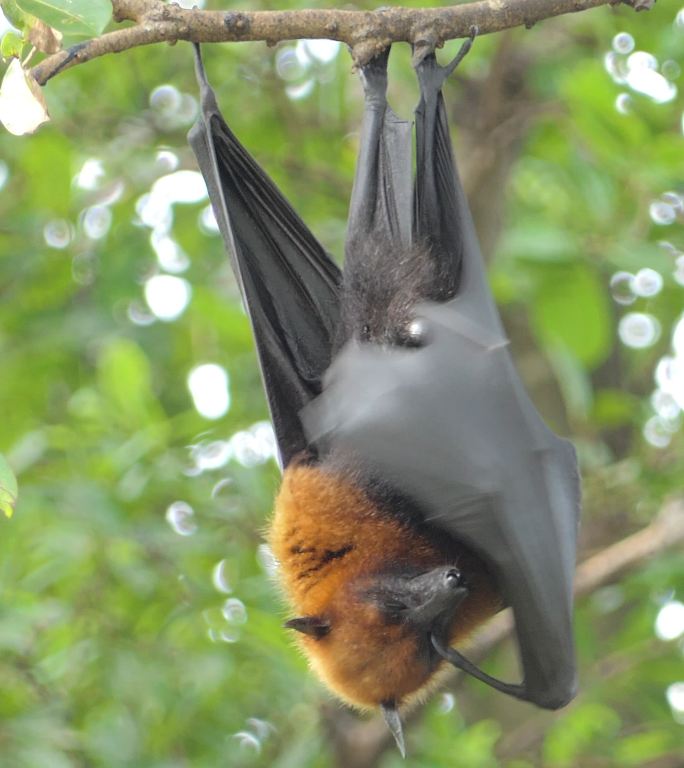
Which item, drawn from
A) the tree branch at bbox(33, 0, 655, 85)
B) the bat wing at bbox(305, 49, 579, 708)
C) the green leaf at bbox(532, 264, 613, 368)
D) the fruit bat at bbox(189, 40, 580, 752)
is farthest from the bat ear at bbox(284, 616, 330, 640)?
the green leaf at bbox(532, 264, 613, 368)

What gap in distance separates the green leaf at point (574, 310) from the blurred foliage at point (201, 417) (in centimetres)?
1

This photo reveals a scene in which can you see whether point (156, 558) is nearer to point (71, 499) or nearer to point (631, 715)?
point (71, 499)

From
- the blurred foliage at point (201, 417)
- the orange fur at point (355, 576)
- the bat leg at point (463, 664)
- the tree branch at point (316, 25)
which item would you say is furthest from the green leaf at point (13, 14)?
the blurred foliage at point (201, 417)

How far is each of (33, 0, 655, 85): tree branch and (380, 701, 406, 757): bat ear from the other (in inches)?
78.2

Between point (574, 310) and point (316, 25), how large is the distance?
3.19 metres

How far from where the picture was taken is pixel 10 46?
3.07 metres

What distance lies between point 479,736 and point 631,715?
117 inches

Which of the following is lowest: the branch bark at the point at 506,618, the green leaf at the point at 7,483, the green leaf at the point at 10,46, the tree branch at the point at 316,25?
the branch bark at the point at 506,618

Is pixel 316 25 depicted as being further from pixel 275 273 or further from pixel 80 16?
pixel 275 273

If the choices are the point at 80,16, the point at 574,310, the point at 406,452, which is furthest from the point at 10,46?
the point at 574,310

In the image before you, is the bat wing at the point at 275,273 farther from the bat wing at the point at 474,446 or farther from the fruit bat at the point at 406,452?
the bat wing at the point at 474,446

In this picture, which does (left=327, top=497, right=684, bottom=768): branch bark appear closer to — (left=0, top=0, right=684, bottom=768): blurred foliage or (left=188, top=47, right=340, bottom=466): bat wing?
(left=0, top=0, right=684, bottom=768): blurred foliage

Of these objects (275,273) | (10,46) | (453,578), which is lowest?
(453,578)

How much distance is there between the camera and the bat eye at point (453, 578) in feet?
12.8
